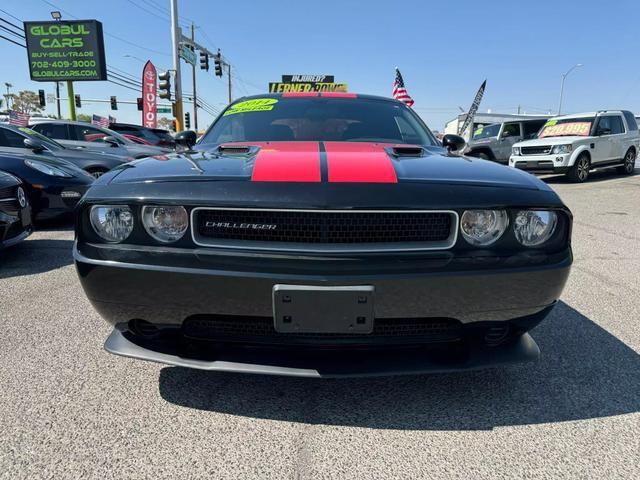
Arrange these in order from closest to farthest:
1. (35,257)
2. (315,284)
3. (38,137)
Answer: (315,284) → (35,257) → (38,137)

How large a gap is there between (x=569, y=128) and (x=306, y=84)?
28.1 feet

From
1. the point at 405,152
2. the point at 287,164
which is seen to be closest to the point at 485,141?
the point at 405,152

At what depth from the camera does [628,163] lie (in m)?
12.5

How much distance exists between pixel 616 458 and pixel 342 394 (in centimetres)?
101

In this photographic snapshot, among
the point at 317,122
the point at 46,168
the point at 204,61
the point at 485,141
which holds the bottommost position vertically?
the point at 46,168

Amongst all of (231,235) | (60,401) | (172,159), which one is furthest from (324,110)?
(60,401)

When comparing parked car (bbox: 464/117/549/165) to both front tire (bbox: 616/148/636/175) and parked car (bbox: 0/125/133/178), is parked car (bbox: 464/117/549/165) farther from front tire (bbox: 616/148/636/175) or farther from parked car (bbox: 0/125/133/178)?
parked car (bbox: 0/125/133/178)

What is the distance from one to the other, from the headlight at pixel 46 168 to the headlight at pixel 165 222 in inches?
163

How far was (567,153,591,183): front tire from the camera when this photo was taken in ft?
36.4

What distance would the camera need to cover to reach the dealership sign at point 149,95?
61.0 ft

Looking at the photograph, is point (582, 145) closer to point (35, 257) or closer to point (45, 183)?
point (45, 183)

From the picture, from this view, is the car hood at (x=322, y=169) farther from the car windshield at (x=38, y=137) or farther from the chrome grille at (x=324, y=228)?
the car windshield at (x=38, y=137)

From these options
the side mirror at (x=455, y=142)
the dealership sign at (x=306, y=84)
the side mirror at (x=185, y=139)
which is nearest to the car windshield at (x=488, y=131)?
the dealership sign at (x=306, y=84)

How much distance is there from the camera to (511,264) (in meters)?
1.54
